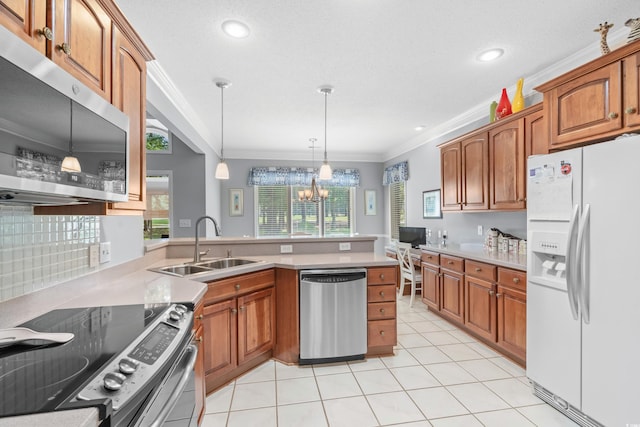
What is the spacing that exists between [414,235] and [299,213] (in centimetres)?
251

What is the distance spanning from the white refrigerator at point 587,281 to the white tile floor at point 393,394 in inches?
11.5

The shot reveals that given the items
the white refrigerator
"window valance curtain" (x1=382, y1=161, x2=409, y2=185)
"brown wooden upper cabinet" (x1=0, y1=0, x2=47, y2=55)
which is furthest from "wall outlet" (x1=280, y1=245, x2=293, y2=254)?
"window valance curtain" (x1=382, y1=161, x2=409, y2=185)

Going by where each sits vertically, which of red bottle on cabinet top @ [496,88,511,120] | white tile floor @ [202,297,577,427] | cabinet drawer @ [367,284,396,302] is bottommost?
white tile floor @ [202,297,577,427]

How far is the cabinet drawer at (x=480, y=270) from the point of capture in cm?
285

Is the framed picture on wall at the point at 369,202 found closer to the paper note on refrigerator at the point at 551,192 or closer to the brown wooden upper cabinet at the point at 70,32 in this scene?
the paper note on refrigerator at the point at 551,192

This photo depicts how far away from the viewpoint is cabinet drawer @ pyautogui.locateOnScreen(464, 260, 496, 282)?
2853 millimetres

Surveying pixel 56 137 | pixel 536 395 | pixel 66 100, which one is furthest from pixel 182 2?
pixel 536 395

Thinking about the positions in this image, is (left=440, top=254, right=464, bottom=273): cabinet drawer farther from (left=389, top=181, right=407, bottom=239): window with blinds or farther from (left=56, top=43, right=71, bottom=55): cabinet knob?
(left=56, top=43, right=71, bottom=55): cabinet knob

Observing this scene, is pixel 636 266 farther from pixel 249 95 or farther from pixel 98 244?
pixel 249 95

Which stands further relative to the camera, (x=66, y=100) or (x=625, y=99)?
(x=625, y=99)

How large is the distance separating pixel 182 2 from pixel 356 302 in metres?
2.48

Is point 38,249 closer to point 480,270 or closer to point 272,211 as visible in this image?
point 480,270

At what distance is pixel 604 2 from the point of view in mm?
1977

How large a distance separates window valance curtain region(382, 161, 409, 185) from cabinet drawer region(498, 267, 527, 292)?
3.27 metres
